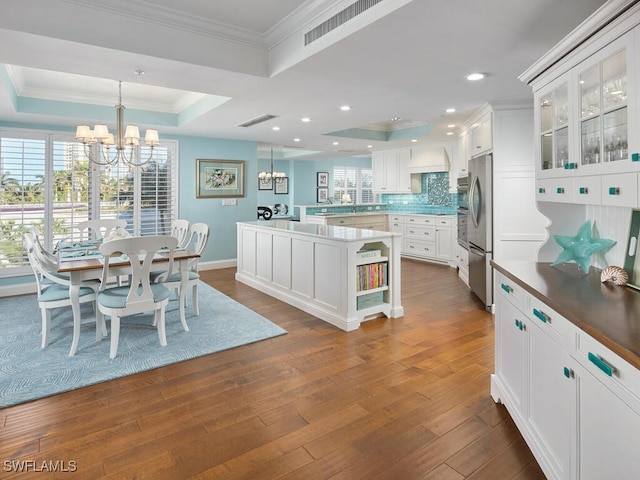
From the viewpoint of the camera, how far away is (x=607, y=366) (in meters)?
1.23

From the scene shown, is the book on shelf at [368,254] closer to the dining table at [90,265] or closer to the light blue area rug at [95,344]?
the light blue area rug at [95,344]

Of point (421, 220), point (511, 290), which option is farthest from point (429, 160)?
point (511, 290)

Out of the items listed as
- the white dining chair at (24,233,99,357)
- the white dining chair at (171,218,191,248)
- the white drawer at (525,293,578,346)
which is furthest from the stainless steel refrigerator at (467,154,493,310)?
the white dining chair at (24,233,99,357)

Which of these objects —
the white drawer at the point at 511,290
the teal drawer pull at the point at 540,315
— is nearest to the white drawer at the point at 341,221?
the white drawer at the point at 511,290

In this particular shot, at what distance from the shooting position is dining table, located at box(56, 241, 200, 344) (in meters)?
3.23

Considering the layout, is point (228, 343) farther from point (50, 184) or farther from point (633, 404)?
point (50, 184)

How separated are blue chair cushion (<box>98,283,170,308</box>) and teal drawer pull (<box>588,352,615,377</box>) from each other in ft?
9.90

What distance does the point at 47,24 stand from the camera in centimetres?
255

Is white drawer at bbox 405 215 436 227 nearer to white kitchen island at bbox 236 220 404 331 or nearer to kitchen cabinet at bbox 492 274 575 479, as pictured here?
white kitchen island at bbox 236 220 404 331

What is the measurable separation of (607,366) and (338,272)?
9.06 feet

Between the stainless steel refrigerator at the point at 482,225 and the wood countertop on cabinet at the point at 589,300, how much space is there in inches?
84.1

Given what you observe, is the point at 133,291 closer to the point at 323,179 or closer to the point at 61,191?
the point at 61,191

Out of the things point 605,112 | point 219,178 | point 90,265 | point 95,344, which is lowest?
point 95,344

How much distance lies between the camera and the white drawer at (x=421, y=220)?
7.62 m
